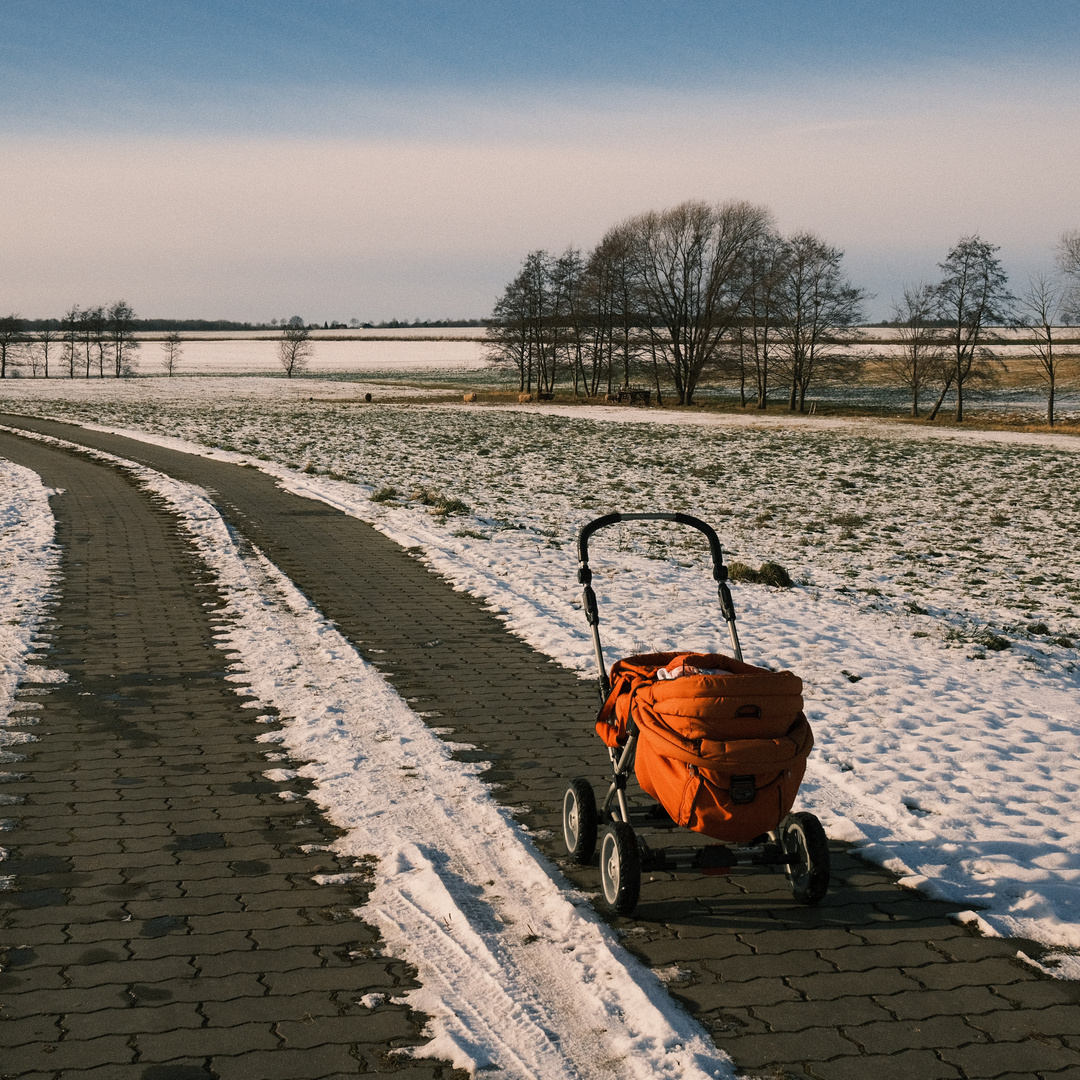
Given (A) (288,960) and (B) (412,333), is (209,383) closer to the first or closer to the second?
(B) (412,333)

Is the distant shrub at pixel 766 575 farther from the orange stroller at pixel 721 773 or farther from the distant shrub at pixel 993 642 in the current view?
the orange stroller at pixel 721 773

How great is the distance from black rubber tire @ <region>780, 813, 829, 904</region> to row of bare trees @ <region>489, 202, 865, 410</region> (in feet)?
172

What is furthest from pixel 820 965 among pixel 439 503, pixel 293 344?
pixel 293 344

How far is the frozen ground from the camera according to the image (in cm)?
521

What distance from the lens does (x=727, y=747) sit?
3879mm

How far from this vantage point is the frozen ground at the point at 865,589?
521 centimetres

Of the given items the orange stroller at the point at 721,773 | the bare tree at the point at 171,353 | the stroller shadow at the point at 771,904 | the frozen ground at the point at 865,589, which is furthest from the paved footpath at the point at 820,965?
the bare tree at the point at 171,353

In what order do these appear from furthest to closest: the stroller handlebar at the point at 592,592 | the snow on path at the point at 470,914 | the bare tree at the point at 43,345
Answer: the bare tree at the point at 43,345 → the stroller handlebar at the point at 592,592 → the snow on path at the point at 470,914

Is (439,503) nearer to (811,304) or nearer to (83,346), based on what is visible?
(811,304)

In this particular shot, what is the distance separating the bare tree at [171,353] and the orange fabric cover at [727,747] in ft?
361

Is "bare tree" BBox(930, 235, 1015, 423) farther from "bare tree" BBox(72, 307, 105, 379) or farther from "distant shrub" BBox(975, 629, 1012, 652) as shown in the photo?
"bare tree" BBox(72, 307, 105, 379)

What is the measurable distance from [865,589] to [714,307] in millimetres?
46870

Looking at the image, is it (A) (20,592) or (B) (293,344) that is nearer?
(A) (20,592)

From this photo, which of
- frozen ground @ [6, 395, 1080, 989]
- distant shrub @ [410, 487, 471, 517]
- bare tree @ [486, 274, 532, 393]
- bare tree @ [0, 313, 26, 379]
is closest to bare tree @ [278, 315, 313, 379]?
bare tree @ [0, 313, 26, 379]
